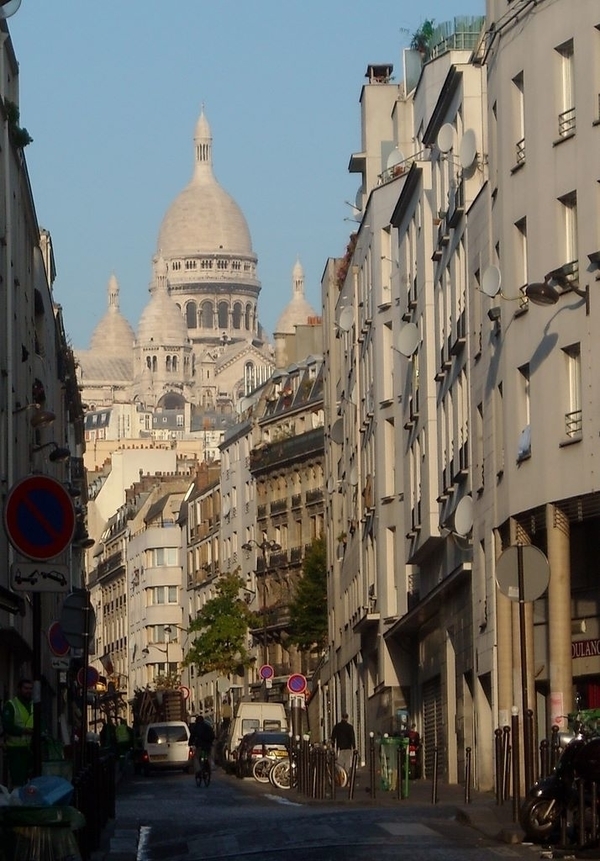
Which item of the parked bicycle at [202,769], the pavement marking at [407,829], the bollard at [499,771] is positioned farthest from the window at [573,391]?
the parked bicycle at [202,769]

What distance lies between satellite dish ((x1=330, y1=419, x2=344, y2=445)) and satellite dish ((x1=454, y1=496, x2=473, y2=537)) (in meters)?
32.6

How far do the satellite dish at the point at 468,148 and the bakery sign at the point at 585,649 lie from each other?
859 centimetres

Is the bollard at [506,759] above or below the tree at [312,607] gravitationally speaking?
below

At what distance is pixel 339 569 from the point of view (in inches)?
2985

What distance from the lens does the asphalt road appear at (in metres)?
18.9

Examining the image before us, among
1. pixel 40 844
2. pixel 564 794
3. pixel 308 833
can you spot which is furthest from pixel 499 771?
pixel 40 844

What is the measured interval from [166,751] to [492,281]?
37.3 metres

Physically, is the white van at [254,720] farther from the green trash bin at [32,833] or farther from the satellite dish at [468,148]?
the green trash bin at [32,833]

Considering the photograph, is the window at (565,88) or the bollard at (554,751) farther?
the window at (565,88)

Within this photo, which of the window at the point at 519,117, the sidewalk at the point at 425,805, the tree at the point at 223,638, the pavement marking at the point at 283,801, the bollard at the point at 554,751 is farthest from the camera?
the tree at the point at 223,638

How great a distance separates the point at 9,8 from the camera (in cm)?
1341

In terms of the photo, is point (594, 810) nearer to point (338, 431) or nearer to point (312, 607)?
point (338, 431)

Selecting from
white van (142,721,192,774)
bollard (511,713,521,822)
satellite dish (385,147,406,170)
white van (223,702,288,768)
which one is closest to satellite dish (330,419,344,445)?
white van (223,702,288,768)

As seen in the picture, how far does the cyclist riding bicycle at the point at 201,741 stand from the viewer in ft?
161
